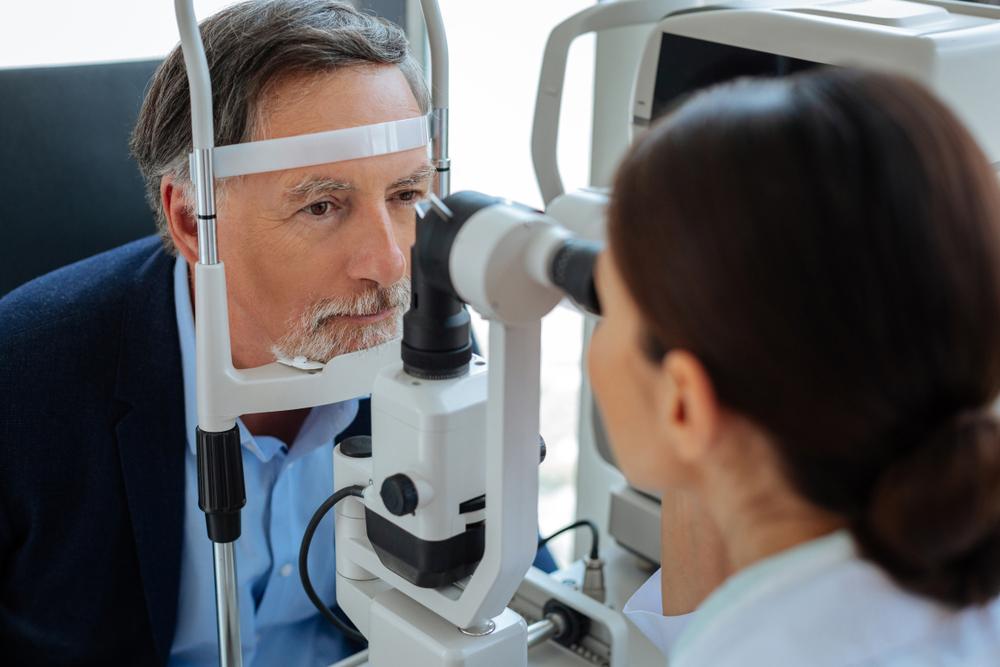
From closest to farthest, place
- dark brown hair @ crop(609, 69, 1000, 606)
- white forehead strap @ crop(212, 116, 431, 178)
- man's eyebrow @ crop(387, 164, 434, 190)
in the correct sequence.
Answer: dark brown hair @ crop(609, 69, 1000, 606)
white forehead strap @ crop(212, 116, 431, 178)
man's eyebrow @ crop(387, 164, 434, 190)

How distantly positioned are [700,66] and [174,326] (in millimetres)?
676

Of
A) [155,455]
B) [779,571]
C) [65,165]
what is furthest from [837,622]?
[65,165]

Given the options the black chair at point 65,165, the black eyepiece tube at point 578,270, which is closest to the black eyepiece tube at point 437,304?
the black eyepiece tube at point 578,270

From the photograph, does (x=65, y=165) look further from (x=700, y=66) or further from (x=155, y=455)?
(x=700, y=66)

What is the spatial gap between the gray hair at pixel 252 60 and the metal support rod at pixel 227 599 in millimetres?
476

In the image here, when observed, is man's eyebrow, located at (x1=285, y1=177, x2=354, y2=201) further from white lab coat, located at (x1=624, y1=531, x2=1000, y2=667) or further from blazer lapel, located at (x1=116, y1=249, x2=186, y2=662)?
white lab coat, located at (x1=624, y1=531, x2=1000, y2=667)

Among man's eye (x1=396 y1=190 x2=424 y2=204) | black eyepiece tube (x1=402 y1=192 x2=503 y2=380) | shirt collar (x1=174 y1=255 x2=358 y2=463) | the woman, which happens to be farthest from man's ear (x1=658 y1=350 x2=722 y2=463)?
shirt collar (x1=174 y1=255 x2=358 y2=463)

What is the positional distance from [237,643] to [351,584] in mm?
113

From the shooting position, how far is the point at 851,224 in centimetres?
54

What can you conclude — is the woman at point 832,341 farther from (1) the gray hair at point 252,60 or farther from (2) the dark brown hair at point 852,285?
(1) the gray hair at point 252,60

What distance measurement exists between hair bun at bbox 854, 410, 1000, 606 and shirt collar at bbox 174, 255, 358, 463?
85 cm

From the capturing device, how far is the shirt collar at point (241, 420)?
4.17ft

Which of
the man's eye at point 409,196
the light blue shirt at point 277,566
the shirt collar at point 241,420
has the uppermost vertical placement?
the man's eye at point 409,196

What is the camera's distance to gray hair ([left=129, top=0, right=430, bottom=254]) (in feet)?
4.00
